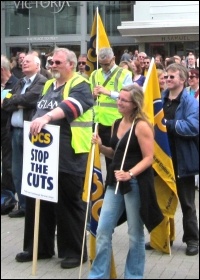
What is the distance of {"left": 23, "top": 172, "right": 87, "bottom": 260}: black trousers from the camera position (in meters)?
6.29

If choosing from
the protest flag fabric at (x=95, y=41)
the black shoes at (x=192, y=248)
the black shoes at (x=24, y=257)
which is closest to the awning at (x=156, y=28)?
the protest flag fabric at (x=95, y=41)

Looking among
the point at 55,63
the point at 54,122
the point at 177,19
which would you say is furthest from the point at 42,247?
the point at 177,19

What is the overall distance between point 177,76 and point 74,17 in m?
17.0

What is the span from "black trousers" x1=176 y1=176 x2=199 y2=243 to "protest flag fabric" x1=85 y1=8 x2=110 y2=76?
62.3 inches

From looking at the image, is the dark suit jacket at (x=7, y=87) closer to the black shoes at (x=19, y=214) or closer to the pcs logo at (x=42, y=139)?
the black shoes at (x=19, y=214)

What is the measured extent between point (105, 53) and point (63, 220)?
2.07m

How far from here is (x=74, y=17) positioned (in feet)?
76.5

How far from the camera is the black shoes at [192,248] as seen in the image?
6658 mm

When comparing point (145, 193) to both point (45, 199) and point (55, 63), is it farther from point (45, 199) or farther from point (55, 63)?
point (55, 63)

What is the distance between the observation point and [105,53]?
7484mm

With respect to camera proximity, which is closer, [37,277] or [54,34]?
[37,277]

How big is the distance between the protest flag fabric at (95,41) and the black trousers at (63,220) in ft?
4.84

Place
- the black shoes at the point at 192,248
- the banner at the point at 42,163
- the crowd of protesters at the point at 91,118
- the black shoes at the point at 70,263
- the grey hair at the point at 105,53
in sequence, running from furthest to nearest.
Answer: the grey hair at the point at 105,53
the black shoes at the point at 192,248
the black shoes at the point at 70,263
the crowd of protesters at the point at 91,118
the banner at the point at 42,163

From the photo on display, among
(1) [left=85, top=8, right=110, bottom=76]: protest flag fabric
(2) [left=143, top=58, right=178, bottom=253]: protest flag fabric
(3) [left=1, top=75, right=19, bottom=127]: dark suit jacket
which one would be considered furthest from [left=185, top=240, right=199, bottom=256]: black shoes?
(3) [left=1, top=75, right=19, bottom=127]: dark suit jacket
